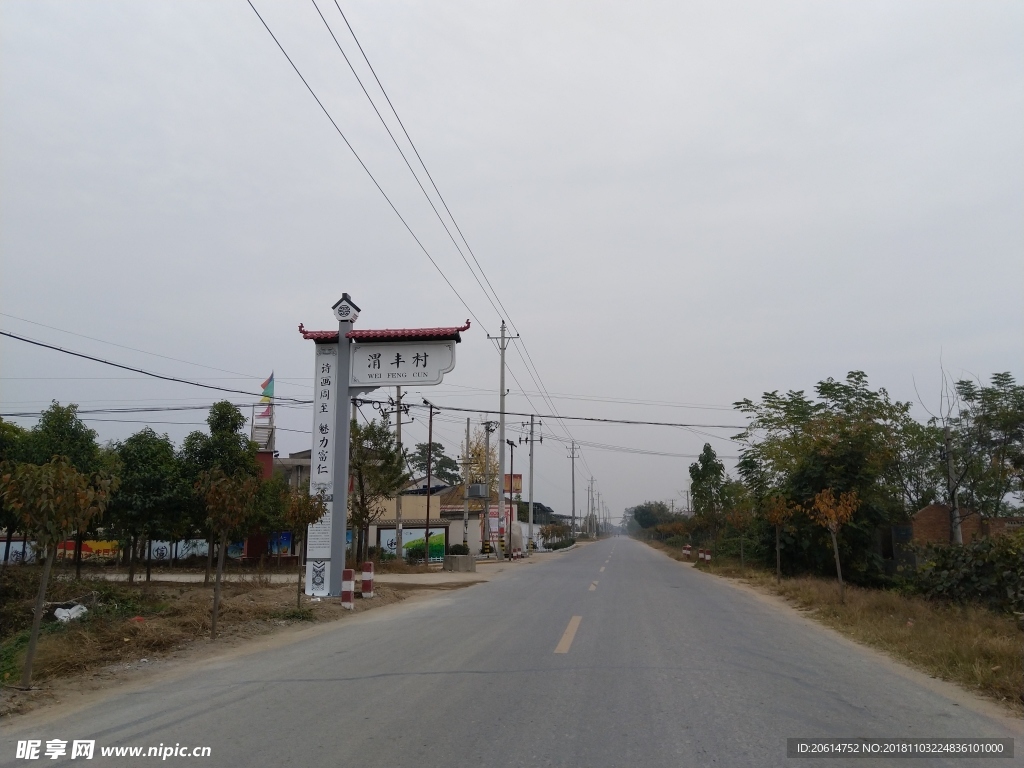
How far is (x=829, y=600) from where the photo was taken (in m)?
18.1

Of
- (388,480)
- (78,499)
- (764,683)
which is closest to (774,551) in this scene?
(388,480)

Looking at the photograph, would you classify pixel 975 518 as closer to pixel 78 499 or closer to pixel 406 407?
pixel 406 407

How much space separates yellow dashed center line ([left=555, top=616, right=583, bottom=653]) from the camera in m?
10.7

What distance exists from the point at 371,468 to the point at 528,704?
93.3 ft

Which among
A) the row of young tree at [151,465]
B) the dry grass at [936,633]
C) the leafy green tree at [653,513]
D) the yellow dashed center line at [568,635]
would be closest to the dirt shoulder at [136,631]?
the row of young tree at [151,465]

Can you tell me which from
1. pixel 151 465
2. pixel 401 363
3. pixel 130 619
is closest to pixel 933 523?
pixel 401 363

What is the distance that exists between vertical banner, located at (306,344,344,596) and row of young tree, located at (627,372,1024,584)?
1435cm

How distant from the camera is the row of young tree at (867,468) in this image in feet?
83.8

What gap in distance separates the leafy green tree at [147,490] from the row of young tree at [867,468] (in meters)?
19.6

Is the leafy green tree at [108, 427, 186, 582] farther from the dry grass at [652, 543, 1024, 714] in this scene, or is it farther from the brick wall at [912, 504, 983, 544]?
the brick wall at [912, 504, 983, 544]

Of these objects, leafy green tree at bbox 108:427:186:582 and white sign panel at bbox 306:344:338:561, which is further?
leafy green tree at bbox 108:427:186:582

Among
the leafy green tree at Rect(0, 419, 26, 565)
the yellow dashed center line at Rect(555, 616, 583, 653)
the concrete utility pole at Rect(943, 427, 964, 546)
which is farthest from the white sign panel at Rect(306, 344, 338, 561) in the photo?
the concrete utility pole at Rect(943, 427, 964, 546)

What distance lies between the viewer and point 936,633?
11867mm

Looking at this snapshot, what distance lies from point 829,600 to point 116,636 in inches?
618
